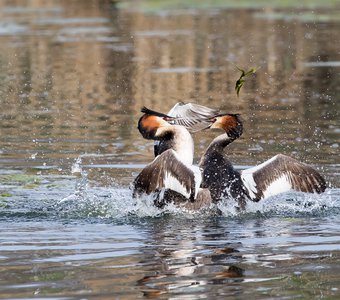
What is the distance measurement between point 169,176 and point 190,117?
5.44 ft

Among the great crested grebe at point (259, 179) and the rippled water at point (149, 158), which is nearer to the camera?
the rippled water at point (149, 158)

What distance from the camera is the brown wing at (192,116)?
1157 centimetres

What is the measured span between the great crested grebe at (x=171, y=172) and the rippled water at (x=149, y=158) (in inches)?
6.5

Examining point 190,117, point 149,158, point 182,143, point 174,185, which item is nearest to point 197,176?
point 174,185

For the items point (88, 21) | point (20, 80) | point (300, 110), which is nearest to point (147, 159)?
point (300, 110)

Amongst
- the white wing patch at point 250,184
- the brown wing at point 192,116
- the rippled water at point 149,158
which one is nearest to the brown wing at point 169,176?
the rippled water at point 149,158

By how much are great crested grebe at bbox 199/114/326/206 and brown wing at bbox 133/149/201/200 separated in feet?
2.02

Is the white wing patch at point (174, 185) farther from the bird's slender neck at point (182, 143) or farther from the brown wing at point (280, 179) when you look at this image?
the brown wing at point (280, 179)

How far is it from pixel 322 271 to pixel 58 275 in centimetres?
207

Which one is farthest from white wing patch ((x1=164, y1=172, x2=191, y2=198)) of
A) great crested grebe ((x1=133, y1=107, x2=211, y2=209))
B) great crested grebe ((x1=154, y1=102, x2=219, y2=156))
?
great crested grebe ((x1=154, y1=102, x2=219, y2=156))

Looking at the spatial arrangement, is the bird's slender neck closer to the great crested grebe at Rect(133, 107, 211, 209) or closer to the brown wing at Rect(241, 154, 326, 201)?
the great crested grebe at Rect(133, 107, 211, 209)

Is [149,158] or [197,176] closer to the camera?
[197,176]

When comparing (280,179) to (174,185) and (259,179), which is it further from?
(174,185)

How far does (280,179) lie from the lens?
1088 centimetres
